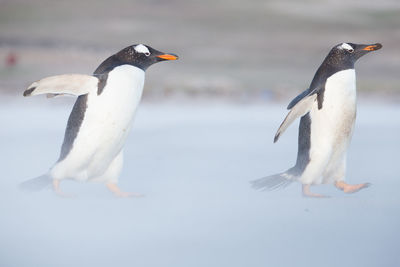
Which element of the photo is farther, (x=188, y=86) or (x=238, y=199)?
(x=188, y=86)

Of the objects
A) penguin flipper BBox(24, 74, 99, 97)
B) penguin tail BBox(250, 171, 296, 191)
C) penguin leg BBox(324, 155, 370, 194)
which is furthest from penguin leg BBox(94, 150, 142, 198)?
penguin leg BBox(324, 155, 370, 194)

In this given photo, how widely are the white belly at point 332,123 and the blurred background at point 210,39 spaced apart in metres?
0.59

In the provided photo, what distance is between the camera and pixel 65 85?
136 centimetres

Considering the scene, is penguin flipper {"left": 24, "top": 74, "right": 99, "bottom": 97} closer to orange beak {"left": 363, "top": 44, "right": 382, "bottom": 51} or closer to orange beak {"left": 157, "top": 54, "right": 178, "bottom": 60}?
orange beak {"left": 157, "top": 54, "right": 178, "bottom": 60}

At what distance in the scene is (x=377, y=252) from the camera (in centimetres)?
119

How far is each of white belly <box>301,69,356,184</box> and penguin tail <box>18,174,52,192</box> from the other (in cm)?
82

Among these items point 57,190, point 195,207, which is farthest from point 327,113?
point 57,190

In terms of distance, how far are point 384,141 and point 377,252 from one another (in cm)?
97

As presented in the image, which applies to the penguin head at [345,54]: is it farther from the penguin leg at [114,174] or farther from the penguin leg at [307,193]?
the penguin leg at [114,174]

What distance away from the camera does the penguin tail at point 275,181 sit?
61.4 inches

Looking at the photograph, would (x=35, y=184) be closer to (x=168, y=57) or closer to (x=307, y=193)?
(x=168, y=57)

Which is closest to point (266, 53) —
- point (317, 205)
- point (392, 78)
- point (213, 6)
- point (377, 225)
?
point (213, 6)

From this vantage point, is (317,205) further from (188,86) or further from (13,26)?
(13,26)

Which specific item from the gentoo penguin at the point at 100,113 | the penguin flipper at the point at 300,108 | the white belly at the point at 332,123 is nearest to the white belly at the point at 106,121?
the gentoo penguin at the point at 100,113
